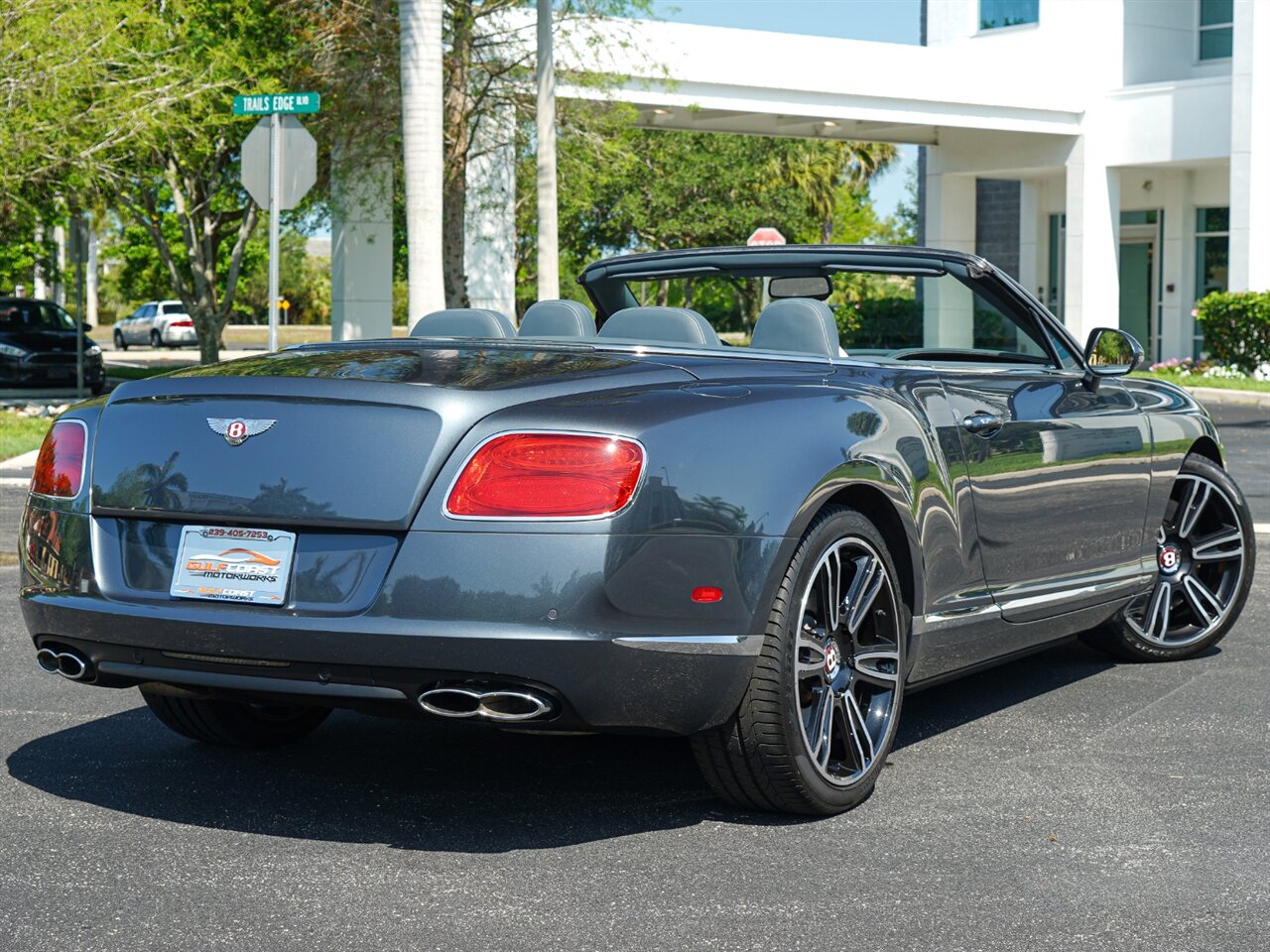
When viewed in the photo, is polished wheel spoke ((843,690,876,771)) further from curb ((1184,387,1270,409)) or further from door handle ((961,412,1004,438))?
curb ((1184,387,1270,409))

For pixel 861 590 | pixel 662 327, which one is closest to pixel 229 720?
pixel 662 327

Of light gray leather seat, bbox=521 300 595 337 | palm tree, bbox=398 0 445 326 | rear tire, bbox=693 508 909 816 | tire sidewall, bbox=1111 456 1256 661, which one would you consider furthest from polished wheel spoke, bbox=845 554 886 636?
palm tree, bbox=398 0 445 326

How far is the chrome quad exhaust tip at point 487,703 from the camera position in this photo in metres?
4.13

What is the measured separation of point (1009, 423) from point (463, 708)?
217 centimetres

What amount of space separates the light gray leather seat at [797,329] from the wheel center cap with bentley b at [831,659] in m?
0.95

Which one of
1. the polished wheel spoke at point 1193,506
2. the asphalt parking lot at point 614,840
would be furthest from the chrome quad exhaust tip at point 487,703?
the polished wheel spoke at point 1193,506

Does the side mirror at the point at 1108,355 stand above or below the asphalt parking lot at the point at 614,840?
above

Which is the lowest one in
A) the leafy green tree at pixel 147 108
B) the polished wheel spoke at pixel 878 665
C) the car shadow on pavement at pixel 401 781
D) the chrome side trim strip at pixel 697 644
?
the car shadow on pavement at pixel 401 781

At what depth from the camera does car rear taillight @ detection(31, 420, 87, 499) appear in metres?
4.66

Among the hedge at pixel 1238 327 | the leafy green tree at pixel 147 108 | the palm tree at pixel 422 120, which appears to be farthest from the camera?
the hedge at pixel 1238 327

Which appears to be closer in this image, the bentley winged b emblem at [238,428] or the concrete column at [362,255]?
the bentley winged b emblem at [238,428]

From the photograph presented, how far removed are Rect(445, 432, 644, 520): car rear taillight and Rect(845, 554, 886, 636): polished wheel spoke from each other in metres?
0.89

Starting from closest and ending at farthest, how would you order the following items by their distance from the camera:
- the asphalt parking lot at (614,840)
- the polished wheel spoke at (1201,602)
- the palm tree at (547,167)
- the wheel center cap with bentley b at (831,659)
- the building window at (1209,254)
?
the asphalt parking lot at (614,840) < the wheel center cap with bentley b at (831,659) < the polished wheel spoke at (1201,602) < the palm tree at (547,167) < the building window at (1209,254)

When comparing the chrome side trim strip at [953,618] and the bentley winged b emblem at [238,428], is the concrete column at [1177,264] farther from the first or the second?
the bentley winged b emblem at [238,428]
